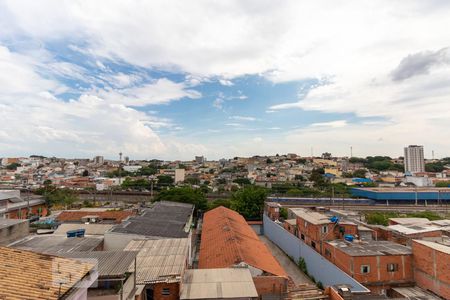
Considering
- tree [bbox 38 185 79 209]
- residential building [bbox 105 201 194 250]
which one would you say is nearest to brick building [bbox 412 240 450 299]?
residential building [bbox 105 201 194 250]

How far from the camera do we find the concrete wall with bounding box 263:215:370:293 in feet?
48.9

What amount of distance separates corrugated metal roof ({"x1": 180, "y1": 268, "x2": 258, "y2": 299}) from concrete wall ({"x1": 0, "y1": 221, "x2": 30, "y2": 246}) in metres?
10.5

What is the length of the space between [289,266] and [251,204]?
12480 millimetres

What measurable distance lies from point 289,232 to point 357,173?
75889mm

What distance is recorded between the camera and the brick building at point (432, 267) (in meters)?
13.9

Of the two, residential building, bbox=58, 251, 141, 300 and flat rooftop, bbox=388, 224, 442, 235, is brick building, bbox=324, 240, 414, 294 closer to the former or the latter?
flat rooftop, bbox=388, 224, 442, 235

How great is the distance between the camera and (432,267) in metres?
14.7

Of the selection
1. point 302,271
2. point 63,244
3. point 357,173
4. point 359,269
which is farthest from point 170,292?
point 357,173

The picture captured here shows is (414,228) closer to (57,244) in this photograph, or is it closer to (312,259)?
(312,259)

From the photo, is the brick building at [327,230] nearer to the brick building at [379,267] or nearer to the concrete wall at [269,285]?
the brick building at [379,267]

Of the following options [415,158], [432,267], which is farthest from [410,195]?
[415,158]

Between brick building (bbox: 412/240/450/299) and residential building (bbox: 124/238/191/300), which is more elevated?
residential building (bbox: 124/238/191/300)

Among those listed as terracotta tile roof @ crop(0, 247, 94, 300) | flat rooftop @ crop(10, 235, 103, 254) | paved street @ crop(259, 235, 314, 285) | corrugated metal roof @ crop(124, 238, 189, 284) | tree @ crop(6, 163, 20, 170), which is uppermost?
tree @ crop(6, 163, 20, 170)

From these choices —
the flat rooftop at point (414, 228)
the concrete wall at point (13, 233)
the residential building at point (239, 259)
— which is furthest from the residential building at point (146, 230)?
the flat rooftop at point (414, 228)
